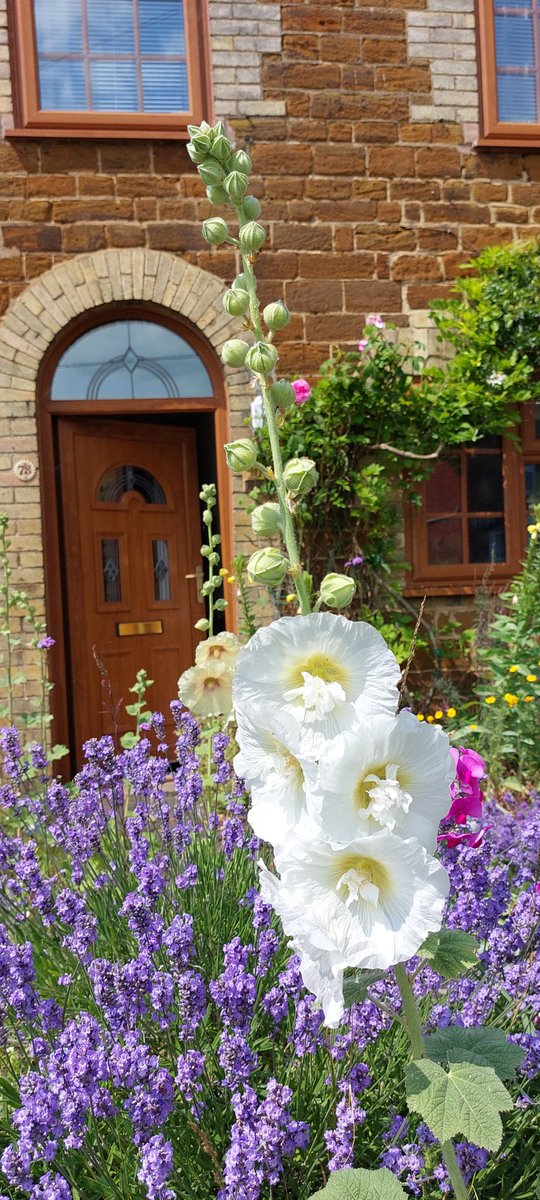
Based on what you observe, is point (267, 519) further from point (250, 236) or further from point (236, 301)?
point (250, 236)

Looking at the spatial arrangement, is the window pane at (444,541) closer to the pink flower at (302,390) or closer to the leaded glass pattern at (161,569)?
the pink flower at (302,390)

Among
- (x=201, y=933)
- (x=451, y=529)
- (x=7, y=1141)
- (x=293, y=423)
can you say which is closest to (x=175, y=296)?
(x=293, y=423)

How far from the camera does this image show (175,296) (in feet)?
18.0

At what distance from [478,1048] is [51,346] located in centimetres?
504

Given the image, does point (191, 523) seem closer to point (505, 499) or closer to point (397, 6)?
point (505, 499)

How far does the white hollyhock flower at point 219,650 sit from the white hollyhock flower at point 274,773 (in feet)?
6.83

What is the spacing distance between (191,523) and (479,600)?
80.3 inches

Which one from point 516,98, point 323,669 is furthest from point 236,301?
point 516,98

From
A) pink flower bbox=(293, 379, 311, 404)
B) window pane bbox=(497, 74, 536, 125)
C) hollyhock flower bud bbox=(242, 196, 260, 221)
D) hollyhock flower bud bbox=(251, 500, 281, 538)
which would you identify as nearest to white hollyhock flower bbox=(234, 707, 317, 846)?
hollyhock flower bud bbox=(251, 500, 281, 538)

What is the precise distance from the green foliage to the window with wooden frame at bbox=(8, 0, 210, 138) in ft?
11.1

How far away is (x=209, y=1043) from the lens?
1706 mm

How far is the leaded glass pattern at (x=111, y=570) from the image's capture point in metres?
5.88

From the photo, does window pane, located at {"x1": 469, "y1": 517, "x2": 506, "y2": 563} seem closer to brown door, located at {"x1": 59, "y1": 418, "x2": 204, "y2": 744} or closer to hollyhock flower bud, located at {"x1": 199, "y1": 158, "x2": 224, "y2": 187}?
brown door, located at {"x1": 59, "y1": 418, "x2": 204, "y2": 744}

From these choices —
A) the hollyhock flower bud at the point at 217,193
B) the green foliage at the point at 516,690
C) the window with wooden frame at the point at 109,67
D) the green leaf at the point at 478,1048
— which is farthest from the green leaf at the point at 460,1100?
the window with wooden frame at the point at 109,67
